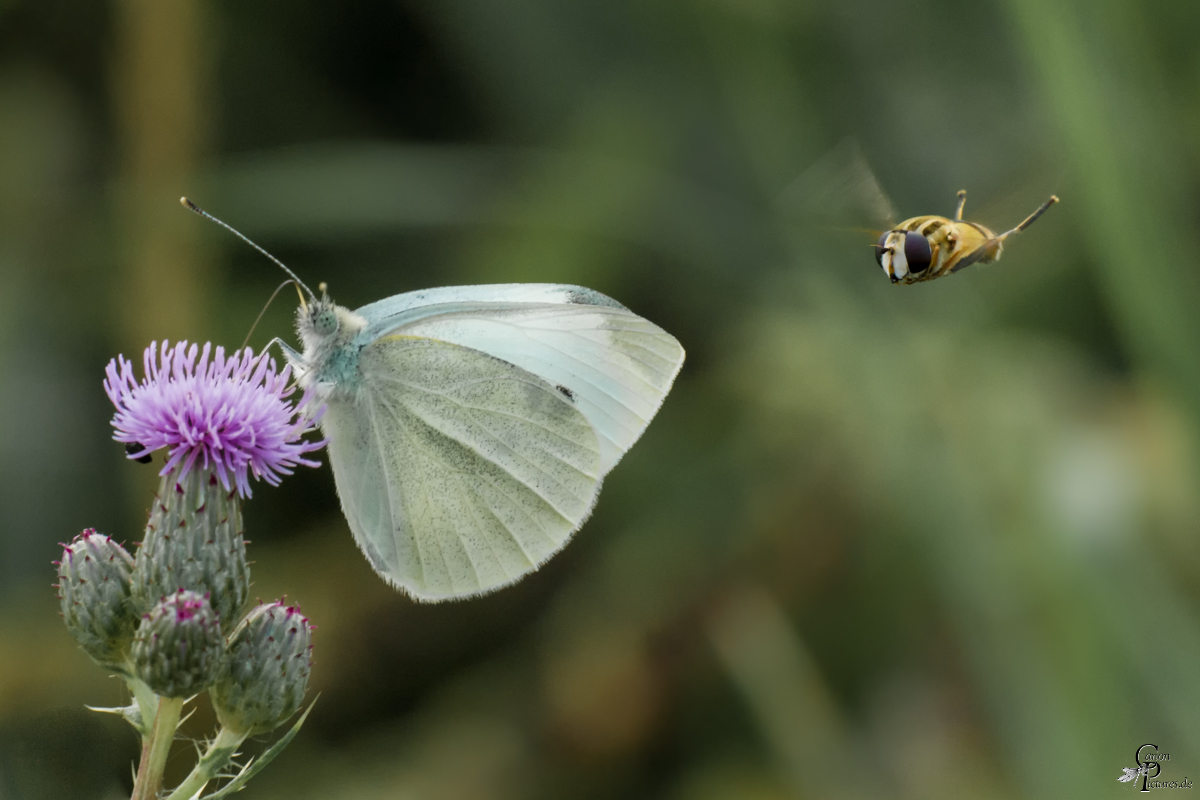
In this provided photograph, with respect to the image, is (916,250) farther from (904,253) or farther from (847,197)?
(847,197)

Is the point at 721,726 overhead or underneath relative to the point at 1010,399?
underneath

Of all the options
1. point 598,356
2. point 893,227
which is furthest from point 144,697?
point 893,227

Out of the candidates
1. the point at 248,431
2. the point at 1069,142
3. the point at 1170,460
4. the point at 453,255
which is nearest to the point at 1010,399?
the point at 1170,460

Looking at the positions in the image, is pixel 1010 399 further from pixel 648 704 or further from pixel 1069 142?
pixel 648 704

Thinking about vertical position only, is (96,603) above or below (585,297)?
below

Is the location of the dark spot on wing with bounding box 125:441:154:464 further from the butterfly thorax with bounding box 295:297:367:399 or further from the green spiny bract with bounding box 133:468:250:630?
the butterfly thorax with bounding box 295:297:367:399

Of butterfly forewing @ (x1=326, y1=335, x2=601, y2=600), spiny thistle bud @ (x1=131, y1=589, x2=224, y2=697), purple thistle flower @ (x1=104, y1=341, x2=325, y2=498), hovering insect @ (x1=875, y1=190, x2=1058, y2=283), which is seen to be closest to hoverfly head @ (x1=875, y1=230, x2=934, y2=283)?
hovering insect @ (x1=875, y1=190, x2=1058, y2=283)
